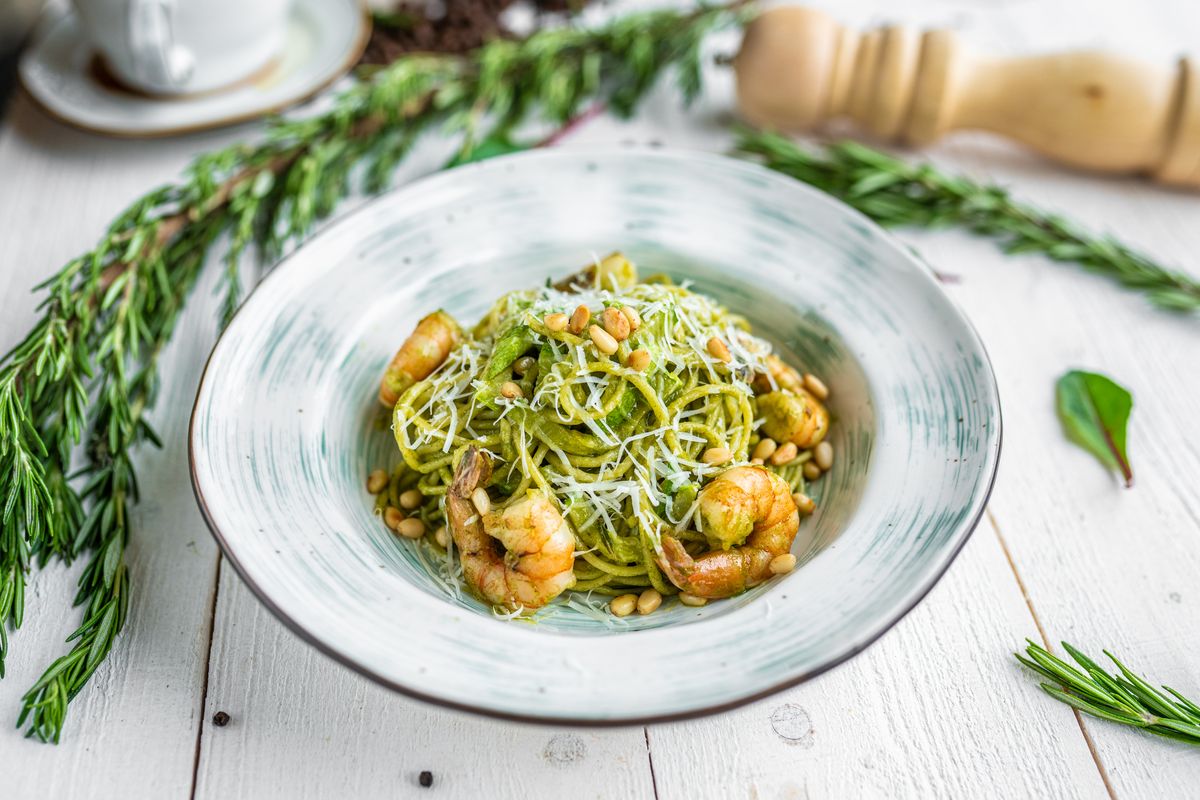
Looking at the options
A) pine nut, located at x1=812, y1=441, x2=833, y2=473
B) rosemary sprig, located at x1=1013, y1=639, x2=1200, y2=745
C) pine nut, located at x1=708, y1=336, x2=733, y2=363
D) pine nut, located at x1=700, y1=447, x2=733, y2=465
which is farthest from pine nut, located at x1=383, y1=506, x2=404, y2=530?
rosemary sprig, located at x1=1013, y1=639, x2=1200, y2=745

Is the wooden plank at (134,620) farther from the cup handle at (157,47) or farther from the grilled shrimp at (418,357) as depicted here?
the grilled shrimp at (418,357)

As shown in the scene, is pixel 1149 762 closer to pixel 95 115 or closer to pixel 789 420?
pixel 789 420

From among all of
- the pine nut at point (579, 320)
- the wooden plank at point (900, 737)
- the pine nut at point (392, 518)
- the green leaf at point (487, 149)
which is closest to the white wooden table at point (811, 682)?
the wooden plank at point (900, 737)

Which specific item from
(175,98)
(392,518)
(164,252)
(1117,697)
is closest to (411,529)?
(392,518)

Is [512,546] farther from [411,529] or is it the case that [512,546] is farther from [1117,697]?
[1117,697]

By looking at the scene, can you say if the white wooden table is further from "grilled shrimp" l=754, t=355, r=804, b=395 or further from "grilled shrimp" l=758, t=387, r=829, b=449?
"grilled shrimp" l=754, t=355, r=804, b=395

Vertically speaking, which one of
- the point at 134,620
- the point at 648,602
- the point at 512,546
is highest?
the point at 512,546
